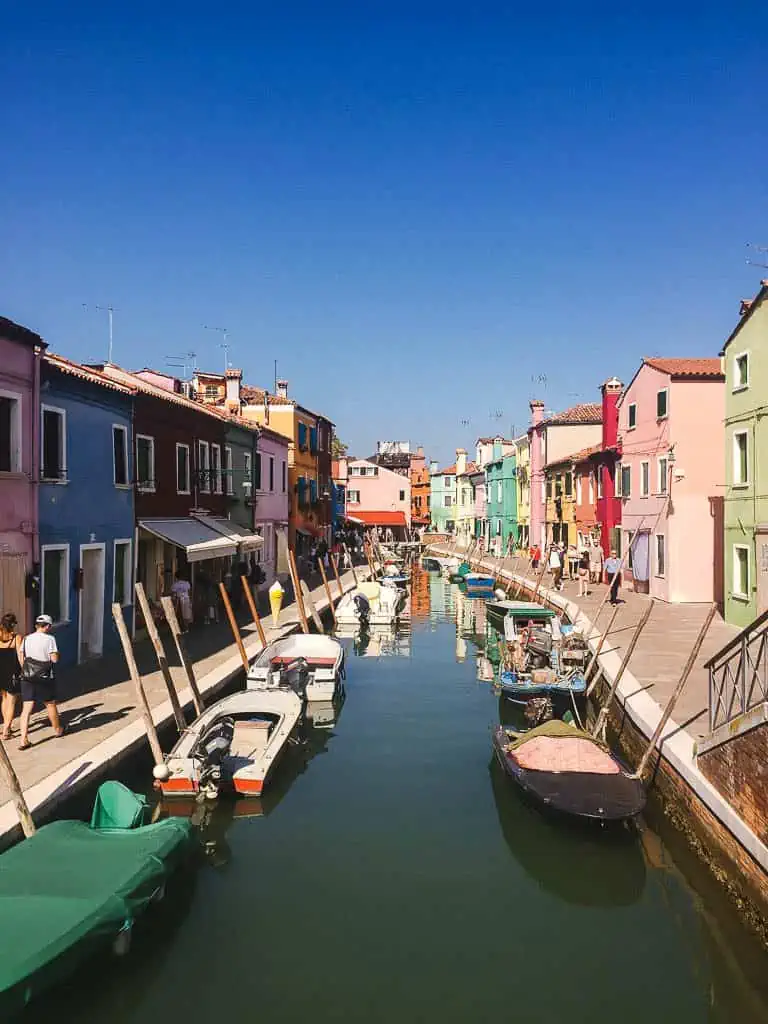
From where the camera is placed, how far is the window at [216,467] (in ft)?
92.1

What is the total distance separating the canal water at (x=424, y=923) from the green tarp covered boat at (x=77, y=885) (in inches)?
34.1

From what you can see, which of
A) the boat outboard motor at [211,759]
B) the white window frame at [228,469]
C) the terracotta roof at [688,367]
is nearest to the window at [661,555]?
the terracotta roof at [688,367]

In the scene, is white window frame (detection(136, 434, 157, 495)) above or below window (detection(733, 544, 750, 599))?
above

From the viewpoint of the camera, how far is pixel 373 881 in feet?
33.9

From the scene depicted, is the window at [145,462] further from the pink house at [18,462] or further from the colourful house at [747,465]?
the colourful house at [747,465]

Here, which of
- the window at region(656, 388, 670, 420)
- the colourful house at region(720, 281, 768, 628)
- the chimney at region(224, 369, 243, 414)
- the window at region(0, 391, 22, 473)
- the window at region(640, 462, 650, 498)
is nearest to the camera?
the window at region(0, 391, 22, 473)

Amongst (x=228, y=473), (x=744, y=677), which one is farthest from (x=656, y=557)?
(x=744, y=677)

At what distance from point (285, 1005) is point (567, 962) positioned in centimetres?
288

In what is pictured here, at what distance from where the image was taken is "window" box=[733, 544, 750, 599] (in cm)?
2348

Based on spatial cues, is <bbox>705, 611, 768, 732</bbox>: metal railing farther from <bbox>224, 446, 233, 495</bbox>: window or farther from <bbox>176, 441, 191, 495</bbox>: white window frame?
<bbox>224, 446, 233, 495</bbox>: window

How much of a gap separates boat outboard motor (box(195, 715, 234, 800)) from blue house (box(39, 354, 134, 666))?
18.3ft

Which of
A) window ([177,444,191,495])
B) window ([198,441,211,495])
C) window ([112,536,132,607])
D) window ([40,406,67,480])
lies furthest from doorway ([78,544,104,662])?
window ([198,441,211,495])

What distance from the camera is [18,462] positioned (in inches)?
610

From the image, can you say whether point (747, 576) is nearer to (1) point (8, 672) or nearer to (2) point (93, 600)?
(2) point (93, 600)
